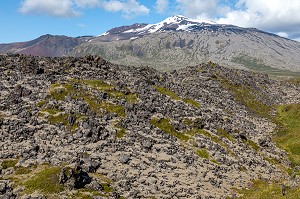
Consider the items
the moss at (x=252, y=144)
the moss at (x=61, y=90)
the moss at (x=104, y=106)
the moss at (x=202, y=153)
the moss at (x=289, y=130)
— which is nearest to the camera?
the moss at (x=202, y=153)

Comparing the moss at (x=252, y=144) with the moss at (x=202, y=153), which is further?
the moss at (x=252, y=144)

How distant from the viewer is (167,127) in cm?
6162

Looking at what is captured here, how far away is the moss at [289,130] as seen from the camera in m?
69.2

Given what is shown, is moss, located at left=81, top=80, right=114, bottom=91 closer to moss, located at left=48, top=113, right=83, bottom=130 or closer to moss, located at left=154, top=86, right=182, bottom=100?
moss, located at left=154, top=86, right=182, bottom=100

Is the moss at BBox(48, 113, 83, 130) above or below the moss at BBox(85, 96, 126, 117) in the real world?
below

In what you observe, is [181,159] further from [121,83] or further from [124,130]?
[121,83]

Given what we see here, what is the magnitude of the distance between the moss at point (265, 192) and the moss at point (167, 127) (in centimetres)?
1559

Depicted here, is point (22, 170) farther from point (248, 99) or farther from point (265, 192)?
point (248, 99)

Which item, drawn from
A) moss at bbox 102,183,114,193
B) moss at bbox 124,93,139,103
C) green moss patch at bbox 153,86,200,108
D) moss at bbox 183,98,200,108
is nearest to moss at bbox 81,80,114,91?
moss at bbox 124,93,139,103

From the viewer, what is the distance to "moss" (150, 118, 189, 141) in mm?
59781

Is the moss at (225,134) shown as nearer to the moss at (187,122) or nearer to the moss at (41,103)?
the moss at (187,122)

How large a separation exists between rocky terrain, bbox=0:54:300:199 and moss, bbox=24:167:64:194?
114mm

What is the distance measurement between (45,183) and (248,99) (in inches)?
3468

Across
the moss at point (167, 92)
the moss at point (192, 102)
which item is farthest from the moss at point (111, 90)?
the moss at point (192, 102)
